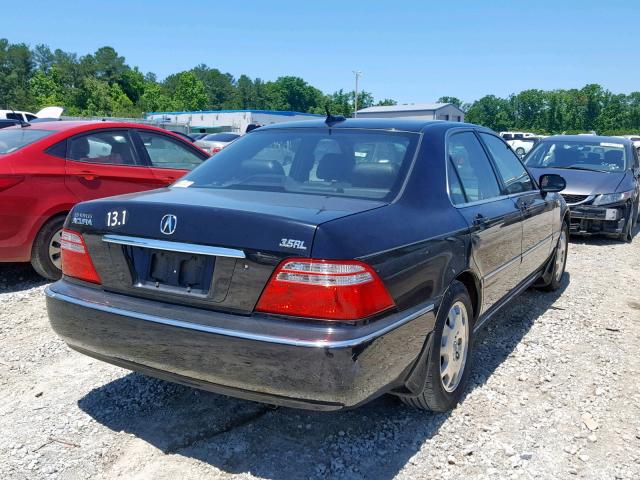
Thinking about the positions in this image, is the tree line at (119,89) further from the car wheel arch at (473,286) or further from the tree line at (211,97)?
the car wheel arch at (473,286)

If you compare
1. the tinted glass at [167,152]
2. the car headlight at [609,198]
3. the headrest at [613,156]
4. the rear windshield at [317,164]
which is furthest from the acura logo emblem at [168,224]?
the headrest at [613,156]

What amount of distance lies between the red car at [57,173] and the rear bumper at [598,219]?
573 centimetres

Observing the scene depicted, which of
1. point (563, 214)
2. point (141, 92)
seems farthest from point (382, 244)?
point (141, 92)

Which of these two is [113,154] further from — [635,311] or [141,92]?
[141,92]

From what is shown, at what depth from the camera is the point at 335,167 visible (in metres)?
3.29

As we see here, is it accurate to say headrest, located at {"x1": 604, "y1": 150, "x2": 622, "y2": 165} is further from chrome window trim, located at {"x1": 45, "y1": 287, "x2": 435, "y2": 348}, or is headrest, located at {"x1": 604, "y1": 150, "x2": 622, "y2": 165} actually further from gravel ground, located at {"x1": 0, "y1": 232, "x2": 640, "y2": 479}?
chrome window trim, located at {"x1": 45, "y1": 287, "x2": 435, "y2": 348}

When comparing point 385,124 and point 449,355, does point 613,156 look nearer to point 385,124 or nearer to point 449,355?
point 385,124

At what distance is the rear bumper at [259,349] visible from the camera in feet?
7.51

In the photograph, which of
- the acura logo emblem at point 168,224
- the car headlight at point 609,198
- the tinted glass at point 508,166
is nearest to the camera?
the acura logo emblem at point 168,224

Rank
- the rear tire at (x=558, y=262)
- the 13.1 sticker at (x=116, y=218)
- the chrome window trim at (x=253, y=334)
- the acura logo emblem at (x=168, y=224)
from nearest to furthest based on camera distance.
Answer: the chrome window trim at (x=253, y=334) → the acura logo emblem at (x=168, y=224) → the 13.1 sticker at (x=116, y=218) → the rear tire at (x=558, y=262)

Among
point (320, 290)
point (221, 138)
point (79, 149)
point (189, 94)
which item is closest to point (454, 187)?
point (320, 290)

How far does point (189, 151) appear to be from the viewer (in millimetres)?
6961

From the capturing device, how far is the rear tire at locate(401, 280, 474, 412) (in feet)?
9.71


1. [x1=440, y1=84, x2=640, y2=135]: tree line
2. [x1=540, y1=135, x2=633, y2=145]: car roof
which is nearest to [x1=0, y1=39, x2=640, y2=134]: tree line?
[x1=440, y1=84, x2=640, y2=135]: tree line
